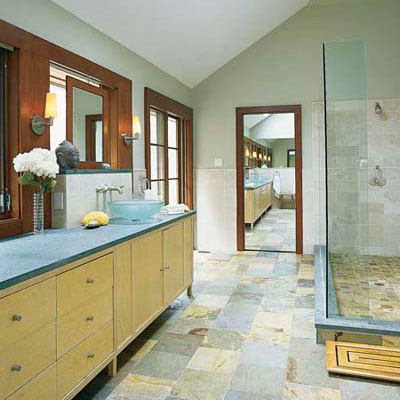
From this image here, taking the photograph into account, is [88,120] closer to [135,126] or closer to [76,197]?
[135,126]

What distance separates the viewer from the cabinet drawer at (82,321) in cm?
185

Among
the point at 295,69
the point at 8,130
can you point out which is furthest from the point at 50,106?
the point at 295,69

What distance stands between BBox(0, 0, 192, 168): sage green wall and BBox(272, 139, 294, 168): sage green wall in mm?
4918

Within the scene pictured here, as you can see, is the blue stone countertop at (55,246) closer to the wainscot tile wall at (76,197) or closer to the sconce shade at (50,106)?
the wainscot tile wall at (76,197)

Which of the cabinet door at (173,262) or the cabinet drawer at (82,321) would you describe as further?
the cabinet door at (173,262)

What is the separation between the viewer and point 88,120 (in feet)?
11.2

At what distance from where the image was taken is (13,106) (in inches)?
102

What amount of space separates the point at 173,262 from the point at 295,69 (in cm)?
345

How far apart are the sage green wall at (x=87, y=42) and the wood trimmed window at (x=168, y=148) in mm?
147

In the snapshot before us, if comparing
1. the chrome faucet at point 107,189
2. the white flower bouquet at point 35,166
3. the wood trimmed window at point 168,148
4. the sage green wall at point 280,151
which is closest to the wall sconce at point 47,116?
the white flower bouquet at point 35,166

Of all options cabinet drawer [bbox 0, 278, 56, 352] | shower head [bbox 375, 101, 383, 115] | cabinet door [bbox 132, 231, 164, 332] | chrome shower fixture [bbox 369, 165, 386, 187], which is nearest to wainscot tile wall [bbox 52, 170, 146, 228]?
cabinet door [bbox 132, 231, 164, 332]

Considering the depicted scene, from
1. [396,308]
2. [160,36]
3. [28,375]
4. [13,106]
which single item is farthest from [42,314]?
[160,36]

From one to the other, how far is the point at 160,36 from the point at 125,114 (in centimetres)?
89

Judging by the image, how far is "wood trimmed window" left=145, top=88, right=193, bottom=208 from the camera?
14.9 feet
